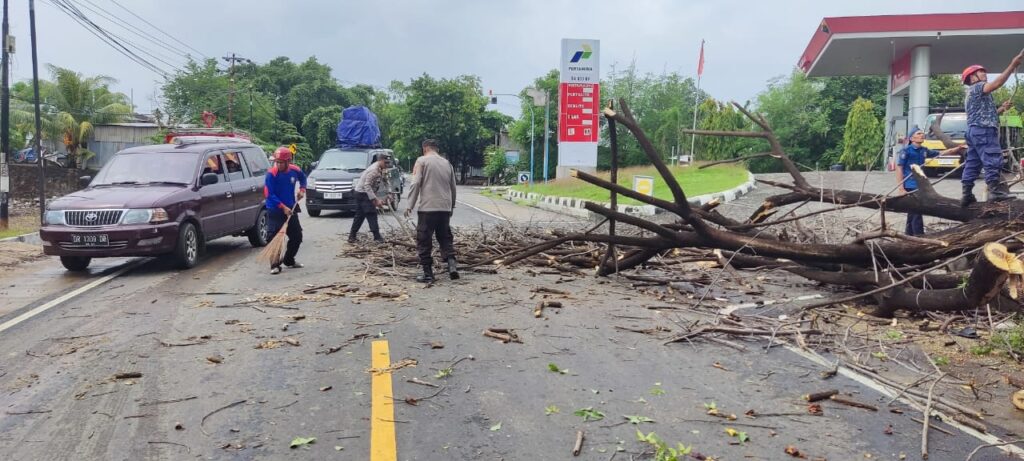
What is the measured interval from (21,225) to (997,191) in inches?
752

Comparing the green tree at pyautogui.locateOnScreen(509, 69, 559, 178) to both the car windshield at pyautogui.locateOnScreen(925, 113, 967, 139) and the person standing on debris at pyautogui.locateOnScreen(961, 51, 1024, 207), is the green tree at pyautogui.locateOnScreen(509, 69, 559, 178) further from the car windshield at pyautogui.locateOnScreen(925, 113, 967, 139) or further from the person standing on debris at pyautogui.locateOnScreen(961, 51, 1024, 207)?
the person standing on debris at pyautogui.locateOnScreen(961, 51, 1024, 207)

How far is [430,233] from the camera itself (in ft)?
28.3

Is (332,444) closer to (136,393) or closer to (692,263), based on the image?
(136,393)

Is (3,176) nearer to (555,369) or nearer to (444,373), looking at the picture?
(444,373)

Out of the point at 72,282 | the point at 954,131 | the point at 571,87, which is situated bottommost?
the point at 72,282

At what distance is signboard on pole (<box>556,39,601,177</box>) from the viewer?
30812 millimetres

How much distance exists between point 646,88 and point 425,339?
59692 millimetres

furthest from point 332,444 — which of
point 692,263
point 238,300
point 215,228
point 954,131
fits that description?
point 954,131

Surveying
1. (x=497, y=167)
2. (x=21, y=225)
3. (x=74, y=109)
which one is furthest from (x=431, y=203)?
(x=497, y=167)

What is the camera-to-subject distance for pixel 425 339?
593 centimetres

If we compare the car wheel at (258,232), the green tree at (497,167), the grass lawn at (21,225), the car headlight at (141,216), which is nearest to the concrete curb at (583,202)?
the car wheel at (258,232)

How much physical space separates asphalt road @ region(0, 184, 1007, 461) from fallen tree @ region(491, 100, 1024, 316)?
847 mm

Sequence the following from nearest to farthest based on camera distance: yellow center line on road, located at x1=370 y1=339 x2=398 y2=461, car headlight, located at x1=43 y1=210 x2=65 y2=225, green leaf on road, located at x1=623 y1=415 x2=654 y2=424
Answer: yellow center line on road, located at x1=370 y1=339 x2=398 y2=461 → green leaf on road, located at x1=623 y1=415 x2=654 y2=424 → car headlight, located at x1=43 y1=210 x2=65 y2=225

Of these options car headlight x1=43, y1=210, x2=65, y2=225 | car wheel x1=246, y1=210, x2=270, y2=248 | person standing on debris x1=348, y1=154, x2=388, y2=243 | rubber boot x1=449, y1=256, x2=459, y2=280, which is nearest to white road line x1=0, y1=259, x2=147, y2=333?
car headlight x1=43, y1=210, x2=65, y2=225
